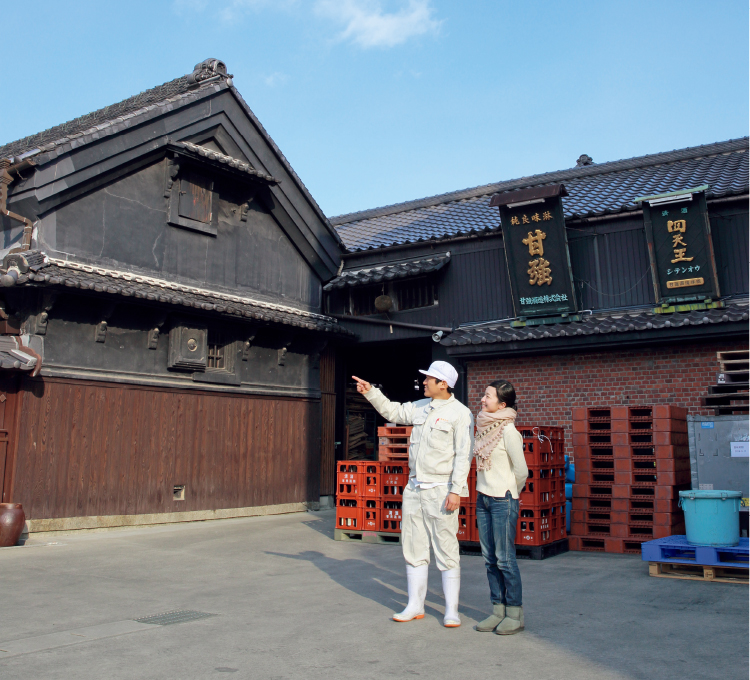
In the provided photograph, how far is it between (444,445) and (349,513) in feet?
17.8

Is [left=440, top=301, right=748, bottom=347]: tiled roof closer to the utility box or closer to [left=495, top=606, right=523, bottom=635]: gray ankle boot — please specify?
the utility box

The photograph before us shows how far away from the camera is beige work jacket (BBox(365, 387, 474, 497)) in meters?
5.48

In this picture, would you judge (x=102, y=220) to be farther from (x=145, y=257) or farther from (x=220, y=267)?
(x=220, y=267)

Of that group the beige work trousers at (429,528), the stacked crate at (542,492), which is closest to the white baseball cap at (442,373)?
the beige work trousers at (429,528)

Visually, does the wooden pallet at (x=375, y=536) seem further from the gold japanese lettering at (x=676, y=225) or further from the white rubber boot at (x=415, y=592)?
the gold japanese lettering at (x=676, y=225)

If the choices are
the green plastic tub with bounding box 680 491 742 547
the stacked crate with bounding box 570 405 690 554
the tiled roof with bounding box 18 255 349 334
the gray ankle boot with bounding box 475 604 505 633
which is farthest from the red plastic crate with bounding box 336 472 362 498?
the gray ankle boot with bounding box 475 604 505 633

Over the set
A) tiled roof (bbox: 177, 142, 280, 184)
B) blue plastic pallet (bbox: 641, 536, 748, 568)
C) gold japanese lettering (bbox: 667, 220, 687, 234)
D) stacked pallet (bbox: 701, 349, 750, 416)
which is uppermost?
tiled roof (bbox: 177, 142, 280, 184)

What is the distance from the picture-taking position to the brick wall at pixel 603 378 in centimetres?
1183

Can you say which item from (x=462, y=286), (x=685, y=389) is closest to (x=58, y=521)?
(x=462, y=286)

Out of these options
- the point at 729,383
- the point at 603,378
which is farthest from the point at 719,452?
the point at 603,378

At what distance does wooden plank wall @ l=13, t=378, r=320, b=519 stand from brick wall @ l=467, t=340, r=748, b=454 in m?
4.23

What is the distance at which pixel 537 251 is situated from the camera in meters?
13.5

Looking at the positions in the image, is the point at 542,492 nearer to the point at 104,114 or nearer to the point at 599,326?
the point at 599,326

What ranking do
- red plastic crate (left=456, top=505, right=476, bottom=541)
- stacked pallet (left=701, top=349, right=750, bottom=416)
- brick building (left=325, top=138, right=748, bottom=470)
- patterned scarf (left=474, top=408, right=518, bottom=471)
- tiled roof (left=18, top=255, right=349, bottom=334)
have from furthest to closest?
brick building (left=325, top=138, right=748, bottom=470)
stacked pallet (left=701, top=349, right=750, bottom=416)
tiled roof (left=18, top=255, right=349, bottom=334)
red plastic crate (left=456, top=505, right=476, bottom=541)
patterned scarf (left=474, top=408, right=518, bottom=471)
